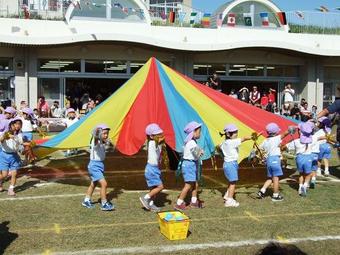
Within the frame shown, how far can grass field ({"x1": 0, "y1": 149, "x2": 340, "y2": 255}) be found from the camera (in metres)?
5.70

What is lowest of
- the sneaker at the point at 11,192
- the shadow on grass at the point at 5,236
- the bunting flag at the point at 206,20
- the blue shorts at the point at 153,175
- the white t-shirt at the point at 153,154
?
the shadow on grass at the point at 5,236

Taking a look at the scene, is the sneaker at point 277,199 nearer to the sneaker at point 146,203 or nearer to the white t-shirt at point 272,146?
the white t-shirt at point 272,146

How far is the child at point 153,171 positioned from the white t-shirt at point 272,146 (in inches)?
73.7

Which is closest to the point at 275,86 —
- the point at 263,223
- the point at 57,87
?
the point at 57,87

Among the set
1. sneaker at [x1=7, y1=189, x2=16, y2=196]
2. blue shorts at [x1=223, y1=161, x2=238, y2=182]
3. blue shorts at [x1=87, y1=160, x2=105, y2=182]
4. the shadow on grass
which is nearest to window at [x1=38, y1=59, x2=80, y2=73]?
sneaker at [x1=7, y1=189, x2=16, y2=196]

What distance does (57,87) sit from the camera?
21.2 meters

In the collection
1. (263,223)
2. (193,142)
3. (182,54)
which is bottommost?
(263,223)

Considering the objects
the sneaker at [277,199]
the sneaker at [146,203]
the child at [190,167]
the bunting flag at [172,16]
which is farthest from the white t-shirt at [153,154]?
the bunting flag at [172,16]

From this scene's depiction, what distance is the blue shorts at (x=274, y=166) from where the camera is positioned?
8.05 meters

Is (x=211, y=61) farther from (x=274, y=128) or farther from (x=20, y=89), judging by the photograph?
(x=274, y=128)

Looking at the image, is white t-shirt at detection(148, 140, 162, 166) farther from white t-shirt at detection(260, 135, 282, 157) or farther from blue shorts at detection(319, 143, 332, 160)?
blue shorts at detection(319, 143, 332, 160)

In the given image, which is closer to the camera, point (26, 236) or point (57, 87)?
point (26, 236)

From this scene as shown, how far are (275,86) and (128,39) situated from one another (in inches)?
331

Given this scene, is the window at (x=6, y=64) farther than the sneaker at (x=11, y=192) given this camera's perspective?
Yes
